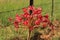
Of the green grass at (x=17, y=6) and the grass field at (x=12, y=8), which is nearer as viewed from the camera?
the grass field at (x=12, y=8)

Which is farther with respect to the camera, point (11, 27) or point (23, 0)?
point (23, 0)

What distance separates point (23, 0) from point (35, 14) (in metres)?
3.94

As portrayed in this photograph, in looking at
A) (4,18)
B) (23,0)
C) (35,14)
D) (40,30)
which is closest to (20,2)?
(23,0)

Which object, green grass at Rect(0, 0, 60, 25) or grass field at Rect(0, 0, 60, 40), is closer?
grass field at Rect(0, 0, 60, 40)

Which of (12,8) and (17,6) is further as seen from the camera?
(17,6)

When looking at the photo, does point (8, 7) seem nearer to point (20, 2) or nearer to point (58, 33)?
point (20, 2)

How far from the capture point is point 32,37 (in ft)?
18.3

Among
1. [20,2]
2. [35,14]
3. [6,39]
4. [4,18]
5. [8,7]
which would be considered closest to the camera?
[35,14]

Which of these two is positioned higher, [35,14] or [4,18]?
[35,14]

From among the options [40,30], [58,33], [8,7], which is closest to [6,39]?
[40,30]

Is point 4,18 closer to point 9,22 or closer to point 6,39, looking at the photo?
point 9,22

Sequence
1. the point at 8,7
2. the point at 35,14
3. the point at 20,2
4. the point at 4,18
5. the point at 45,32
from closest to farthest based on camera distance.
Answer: the point at 35,14 → the point at 45,32 → the point at 4,18 → the point at 8,7 → the point at 20,2

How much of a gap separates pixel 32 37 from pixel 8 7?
7.26 ft

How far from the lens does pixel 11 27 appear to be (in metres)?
6.07
